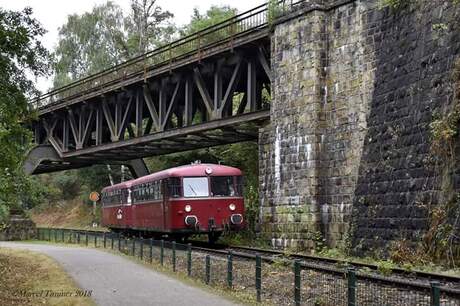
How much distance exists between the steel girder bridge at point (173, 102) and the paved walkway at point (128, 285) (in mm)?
7762

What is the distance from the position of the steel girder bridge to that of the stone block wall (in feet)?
5.74

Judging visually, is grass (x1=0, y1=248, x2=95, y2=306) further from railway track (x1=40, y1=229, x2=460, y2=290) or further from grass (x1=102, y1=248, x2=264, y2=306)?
railway track (x1=40, y1=229, x2=460, y2=290)

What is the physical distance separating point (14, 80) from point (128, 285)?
8034 mm

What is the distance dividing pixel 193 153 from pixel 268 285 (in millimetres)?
32006

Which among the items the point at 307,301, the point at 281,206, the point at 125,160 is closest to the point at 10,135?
the point at 281,206

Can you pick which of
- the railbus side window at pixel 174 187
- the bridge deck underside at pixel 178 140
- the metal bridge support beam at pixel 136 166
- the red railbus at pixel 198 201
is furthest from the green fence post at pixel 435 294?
the metal bridge support beam at pixel 136 166

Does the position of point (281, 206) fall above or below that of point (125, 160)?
below

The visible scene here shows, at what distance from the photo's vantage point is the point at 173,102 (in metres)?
29.8

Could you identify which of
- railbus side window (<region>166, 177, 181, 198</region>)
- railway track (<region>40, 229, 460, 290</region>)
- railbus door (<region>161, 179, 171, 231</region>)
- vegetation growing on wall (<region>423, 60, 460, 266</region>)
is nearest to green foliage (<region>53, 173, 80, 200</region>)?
railbus door (<region>161, 179, 171, 231</region>)

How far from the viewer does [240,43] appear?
25.0 metres

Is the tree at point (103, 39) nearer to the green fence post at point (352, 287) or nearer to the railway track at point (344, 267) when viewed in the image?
the railway track at point (344, 267)

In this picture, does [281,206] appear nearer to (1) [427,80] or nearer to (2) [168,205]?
(2) [168,205]

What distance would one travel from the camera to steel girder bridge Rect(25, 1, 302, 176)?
25.8 metres

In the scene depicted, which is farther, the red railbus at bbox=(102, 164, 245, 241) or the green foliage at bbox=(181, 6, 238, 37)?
the green foliage at bbox=(181, 6, 238, 37)
